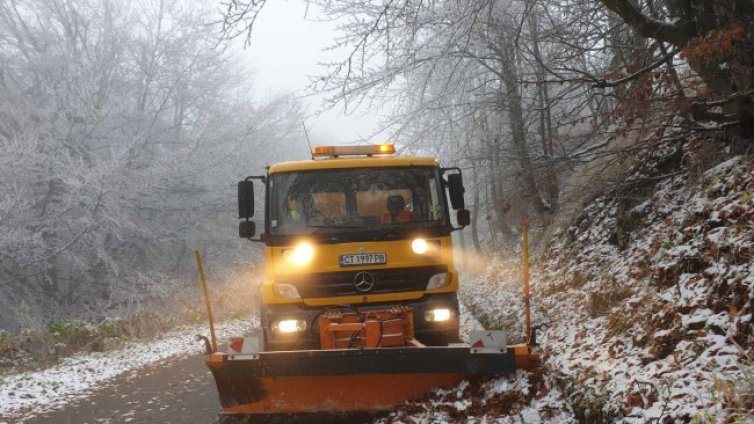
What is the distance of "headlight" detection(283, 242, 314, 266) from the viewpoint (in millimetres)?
6074

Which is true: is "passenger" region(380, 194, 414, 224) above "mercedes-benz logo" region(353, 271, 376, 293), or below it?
above

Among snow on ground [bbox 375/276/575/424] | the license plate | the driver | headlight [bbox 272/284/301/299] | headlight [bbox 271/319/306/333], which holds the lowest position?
snow on ground [bbox 375/276/575/424]

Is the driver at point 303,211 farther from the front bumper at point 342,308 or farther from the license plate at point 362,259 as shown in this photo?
the front bumper at point 342,308

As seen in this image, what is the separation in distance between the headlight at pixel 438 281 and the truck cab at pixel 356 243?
0.01 m

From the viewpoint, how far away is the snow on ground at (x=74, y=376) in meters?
7.42

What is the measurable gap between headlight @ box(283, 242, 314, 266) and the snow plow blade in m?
1.11

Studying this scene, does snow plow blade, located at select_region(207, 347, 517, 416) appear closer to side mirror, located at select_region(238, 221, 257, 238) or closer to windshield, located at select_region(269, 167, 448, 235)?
windshield, located at select_region(269, 167, 448, 235)

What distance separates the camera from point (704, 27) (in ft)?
20.7

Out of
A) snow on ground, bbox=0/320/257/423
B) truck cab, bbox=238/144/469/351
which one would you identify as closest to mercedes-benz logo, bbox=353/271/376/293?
truck cab, bbox=238/144/469/351

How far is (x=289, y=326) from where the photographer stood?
6.05m

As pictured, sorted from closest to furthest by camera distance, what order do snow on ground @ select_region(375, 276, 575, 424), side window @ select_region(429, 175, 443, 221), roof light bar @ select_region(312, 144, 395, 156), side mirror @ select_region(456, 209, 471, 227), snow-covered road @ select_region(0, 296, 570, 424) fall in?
1. snow on ground @ select_region(375, 276, 575, 424)
2. snow-covered road @ select_region(0, 296, 570, 424)
3. side window @ select_region(429, 175, 443, 221)
4. side mirror @ select_region(456, 209, 471, 227)
5. roof light bar @ select_region(312, 144, 395, 156)

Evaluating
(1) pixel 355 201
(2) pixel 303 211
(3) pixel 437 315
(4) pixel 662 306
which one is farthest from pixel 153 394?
(4) pixel 662 306

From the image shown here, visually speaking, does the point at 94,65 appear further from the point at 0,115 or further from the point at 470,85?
the point at 470,85

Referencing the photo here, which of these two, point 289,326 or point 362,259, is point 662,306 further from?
point 289,326
